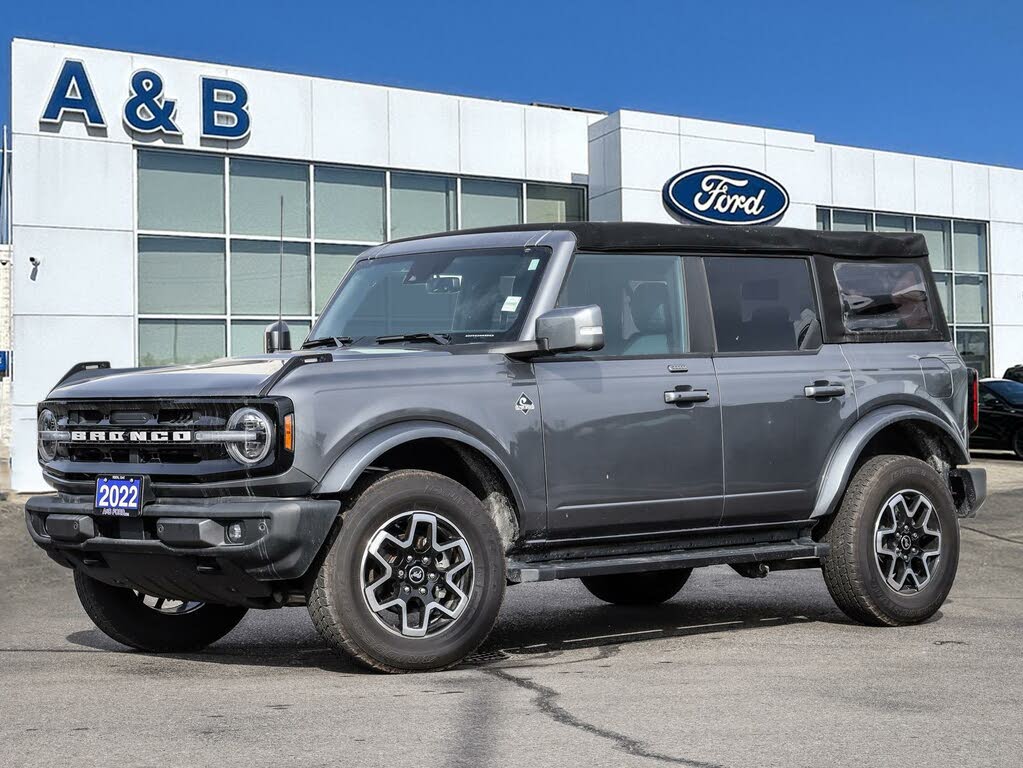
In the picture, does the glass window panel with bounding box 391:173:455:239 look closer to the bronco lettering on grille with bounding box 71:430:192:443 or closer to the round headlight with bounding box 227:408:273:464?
the bronco lettering on grille with bounding box 71:430:192:443

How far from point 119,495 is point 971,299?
28065 millimetres

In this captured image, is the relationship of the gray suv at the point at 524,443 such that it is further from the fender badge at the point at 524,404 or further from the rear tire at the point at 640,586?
the rear tire at the point at 640,586

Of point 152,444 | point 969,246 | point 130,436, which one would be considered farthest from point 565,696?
point 969,246

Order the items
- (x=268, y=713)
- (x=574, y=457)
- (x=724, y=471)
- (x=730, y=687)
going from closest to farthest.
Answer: (x=268, y=713) → (x=730, y=687) → (x=574, y=457) → (x=724, y=471)

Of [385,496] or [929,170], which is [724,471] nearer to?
[385,496]

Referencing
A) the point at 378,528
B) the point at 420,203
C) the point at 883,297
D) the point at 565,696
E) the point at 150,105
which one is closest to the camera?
the point at 565,696

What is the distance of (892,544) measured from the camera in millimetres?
7645

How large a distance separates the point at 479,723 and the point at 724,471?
2.51 m

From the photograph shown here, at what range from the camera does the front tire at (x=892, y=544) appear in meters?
7.45

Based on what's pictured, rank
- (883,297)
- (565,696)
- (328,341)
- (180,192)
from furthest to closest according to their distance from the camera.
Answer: (180,192)
(883,297)
(328,341)
(565,696)

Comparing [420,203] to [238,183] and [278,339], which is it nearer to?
[238,183]

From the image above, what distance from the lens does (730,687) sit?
18.7 feet

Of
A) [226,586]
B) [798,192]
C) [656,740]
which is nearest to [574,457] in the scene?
[226,586]

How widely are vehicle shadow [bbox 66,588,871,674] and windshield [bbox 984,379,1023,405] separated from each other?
15890mm
